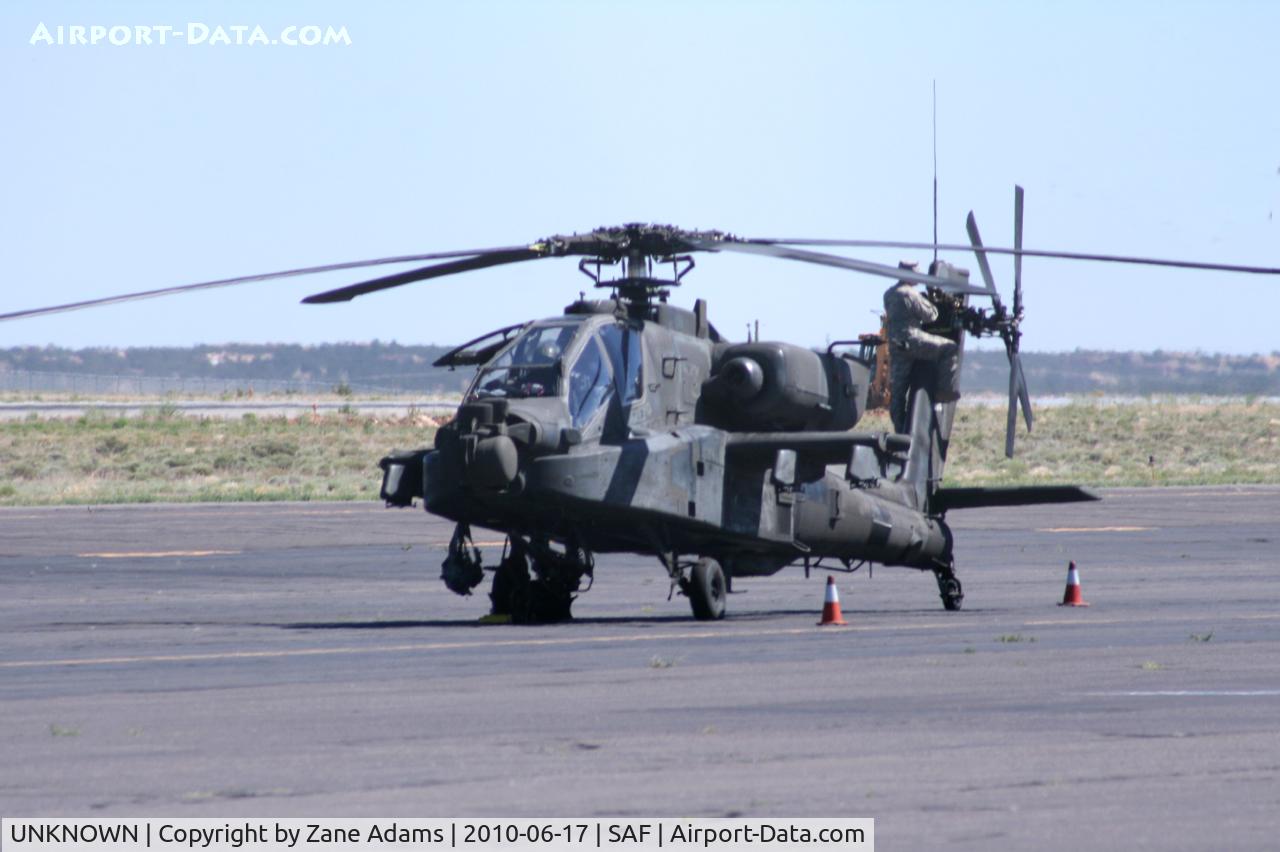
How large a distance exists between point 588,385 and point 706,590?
99.5 inches

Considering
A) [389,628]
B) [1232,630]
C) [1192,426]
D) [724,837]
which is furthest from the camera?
[1192,426]

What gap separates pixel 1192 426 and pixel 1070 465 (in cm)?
1760

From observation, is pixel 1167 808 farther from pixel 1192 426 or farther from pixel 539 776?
pixel 1192 426

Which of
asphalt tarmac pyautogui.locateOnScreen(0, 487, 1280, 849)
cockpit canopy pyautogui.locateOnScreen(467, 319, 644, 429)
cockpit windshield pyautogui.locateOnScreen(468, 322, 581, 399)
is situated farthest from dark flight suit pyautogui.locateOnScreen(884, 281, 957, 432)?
cockpit windshield pyautogui.locateOnScreen(468, 322, 581, 399)

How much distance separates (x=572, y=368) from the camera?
1766 cm

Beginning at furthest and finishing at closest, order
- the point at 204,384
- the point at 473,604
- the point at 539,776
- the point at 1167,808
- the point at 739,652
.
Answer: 1. the point at 204,384
2. the point at 473,604
3. the point at 739,652
4. the point at 539,776
5. the point at 1167,808

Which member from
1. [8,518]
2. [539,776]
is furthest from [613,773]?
[8,518]

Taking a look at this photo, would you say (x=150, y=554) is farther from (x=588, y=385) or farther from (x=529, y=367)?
(x=588, y=385)

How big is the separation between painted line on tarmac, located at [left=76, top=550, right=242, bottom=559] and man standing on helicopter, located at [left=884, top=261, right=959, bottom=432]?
45.6ft

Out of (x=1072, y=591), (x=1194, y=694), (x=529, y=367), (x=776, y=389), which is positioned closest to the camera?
(x=1194, y=694)

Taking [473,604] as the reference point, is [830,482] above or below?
above

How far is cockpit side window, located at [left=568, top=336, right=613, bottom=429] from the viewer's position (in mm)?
17594

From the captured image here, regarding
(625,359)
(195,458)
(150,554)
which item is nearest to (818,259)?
(625,359)

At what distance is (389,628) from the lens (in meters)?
18.4
